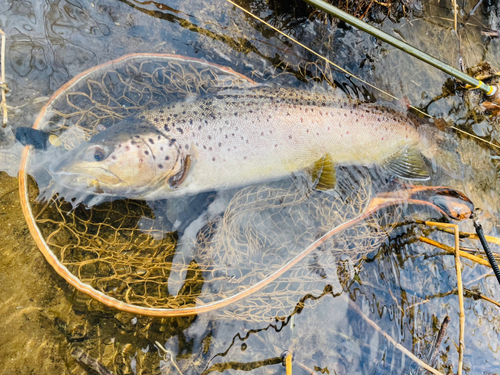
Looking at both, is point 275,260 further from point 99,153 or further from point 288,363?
point 99,153

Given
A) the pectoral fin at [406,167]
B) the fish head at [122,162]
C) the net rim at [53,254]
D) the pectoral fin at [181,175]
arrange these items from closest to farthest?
the net rim at [53,254] < the fish head at [122,162] < the pectoral fin at [181,175] < the pectoral fin at [406,167]

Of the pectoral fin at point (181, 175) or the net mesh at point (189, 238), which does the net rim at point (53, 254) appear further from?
the pectoral fin at point (181, 175)

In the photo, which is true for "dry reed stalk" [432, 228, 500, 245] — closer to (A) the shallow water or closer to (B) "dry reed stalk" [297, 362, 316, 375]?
(A) the shallow water

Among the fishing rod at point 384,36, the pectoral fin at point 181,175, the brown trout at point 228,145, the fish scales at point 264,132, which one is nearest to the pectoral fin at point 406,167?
the brown trout at point 228,145

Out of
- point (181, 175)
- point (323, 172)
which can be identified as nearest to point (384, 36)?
point (323, 172)

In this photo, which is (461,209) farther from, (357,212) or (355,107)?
(355,107)

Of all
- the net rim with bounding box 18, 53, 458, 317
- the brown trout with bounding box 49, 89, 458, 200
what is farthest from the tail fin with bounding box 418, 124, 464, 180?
the net rim with bounding box 18, 53, 458, 317

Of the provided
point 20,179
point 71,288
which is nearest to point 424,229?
point 71,288

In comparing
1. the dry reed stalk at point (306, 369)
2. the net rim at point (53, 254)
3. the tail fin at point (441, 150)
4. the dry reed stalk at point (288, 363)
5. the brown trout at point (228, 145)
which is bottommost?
the dry reed stalk at point (306, 369)
